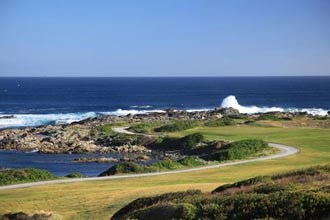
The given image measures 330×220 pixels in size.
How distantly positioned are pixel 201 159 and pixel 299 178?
99.3 ft

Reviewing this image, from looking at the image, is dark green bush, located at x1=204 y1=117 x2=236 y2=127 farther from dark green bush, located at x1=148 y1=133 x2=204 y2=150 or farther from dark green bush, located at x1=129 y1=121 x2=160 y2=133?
dark green bush, located at x1=148 y1=133 x2=204 y2=150

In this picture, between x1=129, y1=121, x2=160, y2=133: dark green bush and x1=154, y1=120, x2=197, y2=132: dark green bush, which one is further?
x1=129, y1=121, x2=160, y2=133: dark green bush

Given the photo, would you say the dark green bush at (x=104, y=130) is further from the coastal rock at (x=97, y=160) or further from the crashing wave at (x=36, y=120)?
the crashing wave at (x=36, y=120)

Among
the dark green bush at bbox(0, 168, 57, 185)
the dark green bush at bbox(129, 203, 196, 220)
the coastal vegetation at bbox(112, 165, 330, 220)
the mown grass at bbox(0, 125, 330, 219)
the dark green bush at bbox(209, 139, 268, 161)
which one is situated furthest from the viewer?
the dark green bush at bbox(209, 139, 268, 161)

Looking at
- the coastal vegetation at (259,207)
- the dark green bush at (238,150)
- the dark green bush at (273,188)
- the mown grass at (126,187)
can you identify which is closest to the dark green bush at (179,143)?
the dark green bush at (238,150)

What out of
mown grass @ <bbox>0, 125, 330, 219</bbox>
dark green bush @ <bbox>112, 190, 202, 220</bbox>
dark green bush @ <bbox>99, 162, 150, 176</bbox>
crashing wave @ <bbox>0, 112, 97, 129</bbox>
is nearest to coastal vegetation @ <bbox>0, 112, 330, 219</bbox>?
mown grass @ <bbox>0, 125, 330, 219</bbox>

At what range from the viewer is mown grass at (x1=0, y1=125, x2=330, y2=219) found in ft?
82.5

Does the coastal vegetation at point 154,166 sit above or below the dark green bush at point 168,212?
Answer: below

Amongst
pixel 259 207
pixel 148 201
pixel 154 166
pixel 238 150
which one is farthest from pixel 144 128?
pixel 259 207

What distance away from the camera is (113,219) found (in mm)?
20000

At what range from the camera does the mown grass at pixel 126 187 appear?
82.5ft

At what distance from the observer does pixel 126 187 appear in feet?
107

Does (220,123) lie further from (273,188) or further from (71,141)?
(273,188)

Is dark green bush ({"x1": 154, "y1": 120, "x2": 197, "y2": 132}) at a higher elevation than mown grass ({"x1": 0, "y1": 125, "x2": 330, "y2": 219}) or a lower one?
lower
